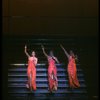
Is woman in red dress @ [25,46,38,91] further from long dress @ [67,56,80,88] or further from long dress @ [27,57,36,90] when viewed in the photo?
long dress @ [67,56,80,88]

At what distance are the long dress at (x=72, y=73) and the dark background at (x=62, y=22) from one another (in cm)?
14

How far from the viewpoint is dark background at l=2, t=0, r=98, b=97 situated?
4.55m

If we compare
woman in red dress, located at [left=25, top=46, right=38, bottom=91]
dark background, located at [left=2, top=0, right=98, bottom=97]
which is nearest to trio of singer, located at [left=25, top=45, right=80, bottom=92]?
woman in red dress, located at [left=25, top=46, right=38, bottom=91]

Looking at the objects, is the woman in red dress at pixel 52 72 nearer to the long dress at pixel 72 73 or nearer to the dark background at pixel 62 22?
the long dress at pixel 72 73

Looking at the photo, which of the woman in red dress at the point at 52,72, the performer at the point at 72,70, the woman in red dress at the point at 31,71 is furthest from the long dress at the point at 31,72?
the performer at the point at 72,70

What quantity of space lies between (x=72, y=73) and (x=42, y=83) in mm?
464

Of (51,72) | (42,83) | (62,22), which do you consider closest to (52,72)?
(51,72)

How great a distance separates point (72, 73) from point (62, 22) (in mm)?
770

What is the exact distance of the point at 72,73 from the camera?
461 centimetres

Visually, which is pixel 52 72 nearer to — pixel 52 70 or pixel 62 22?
pixel 52 70

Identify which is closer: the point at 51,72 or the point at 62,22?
the point at 51,72

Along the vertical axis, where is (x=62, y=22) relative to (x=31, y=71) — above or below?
above

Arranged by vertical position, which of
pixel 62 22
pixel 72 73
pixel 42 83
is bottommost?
pixel 42 83
